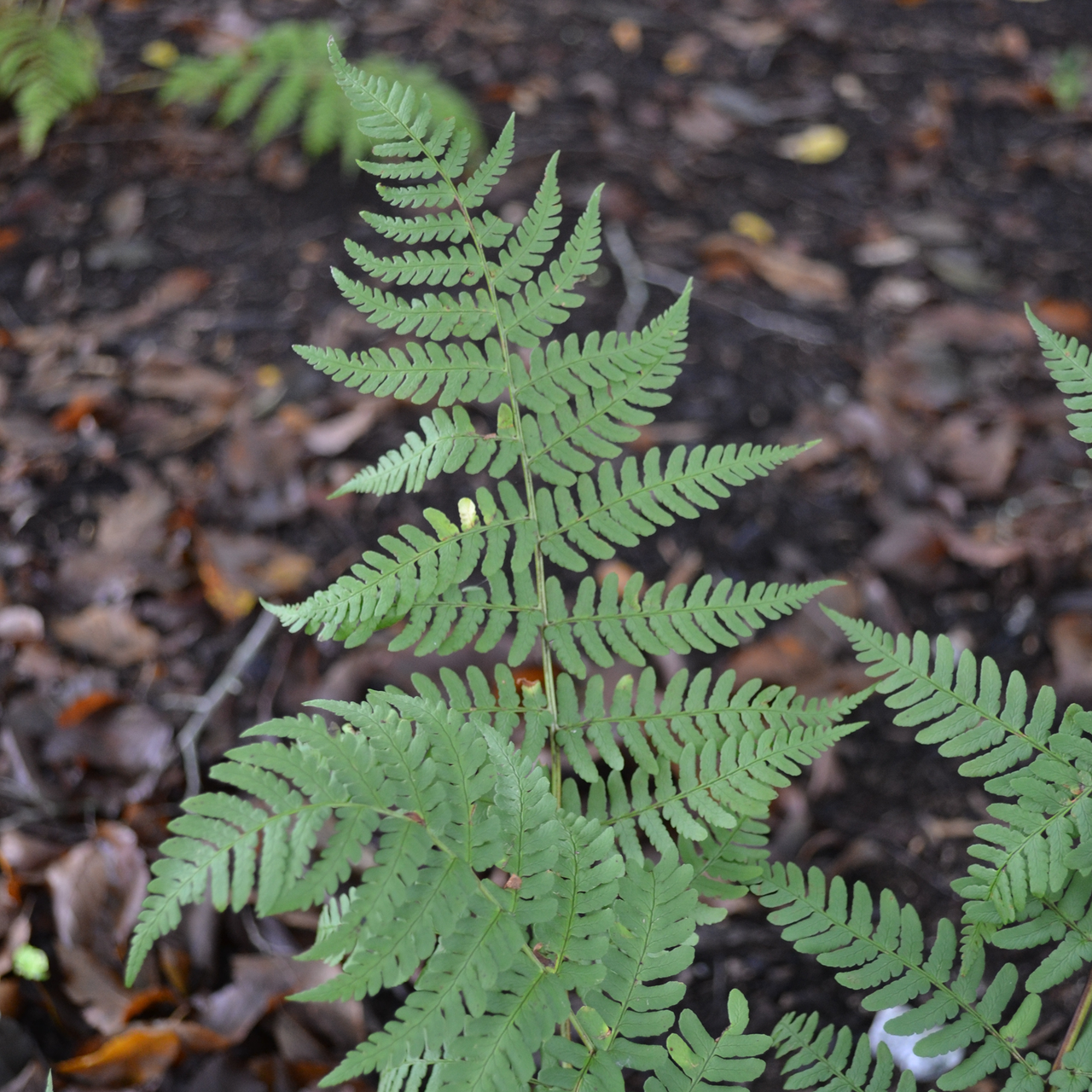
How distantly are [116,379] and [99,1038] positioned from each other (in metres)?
1.92

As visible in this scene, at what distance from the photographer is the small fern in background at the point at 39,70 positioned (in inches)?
134

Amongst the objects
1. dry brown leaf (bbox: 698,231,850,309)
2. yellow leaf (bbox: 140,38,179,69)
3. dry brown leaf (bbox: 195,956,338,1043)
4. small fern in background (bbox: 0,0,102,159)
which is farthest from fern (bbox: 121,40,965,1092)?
yellow leaf (bbox: 140,38,179,69)

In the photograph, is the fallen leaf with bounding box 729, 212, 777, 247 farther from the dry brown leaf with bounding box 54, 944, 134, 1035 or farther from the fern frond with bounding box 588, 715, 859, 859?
the dry brown leaf with bounding box 54, 944, 134, 1035

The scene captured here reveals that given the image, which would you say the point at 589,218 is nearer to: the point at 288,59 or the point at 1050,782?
the point at 1050,782

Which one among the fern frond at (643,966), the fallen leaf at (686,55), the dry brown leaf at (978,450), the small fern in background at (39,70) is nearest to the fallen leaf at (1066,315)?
the dry brown leaf at (978,450)

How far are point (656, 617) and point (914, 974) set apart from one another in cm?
53

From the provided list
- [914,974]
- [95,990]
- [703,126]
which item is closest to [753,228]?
[703,126]

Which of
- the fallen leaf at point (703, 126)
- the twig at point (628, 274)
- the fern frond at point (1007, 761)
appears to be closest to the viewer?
the fern frond at point (1007, 761)

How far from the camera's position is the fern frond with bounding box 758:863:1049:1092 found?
3.70ft

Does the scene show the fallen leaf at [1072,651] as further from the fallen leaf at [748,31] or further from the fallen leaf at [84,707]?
the fallen leaf at [748,31]

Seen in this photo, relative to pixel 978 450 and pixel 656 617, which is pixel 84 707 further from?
pixel 978 450

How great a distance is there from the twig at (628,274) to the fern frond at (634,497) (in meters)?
1.79

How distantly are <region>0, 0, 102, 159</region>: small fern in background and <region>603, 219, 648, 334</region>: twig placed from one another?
1980mm

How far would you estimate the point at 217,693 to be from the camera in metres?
2.25
